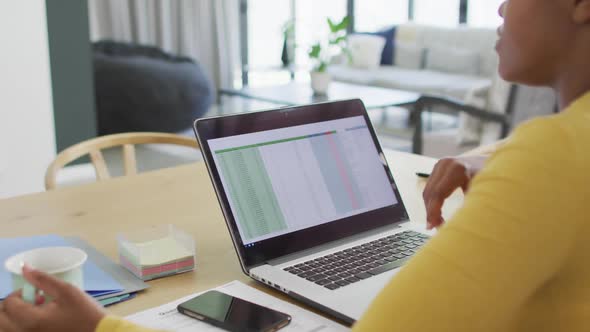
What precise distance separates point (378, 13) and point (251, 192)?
23.9 feet

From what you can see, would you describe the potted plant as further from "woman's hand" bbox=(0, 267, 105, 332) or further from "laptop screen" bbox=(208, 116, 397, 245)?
"woman's hand" bbox=(0, 267, 105, 332)

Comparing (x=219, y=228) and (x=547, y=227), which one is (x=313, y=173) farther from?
(x=547, y=227)

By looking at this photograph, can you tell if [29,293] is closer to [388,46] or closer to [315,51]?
[315,51]

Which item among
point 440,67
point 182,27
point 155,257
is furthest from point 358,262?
point 182,27

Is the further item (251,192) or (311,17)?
(311,17)

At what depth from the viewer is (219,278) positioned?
1069mm

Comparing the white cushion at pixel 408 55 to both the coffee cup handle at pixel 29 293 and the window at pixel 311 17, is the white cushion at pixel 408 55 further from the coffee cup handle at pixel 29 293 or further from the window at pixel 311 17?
the coffee cup handle at pixel 29 293

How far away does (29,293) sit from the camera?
748mm

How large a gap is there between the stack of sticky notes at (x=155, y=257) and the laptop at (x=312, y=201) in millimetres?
94

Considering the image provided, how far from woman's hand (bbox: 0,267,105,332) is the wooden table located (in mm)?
226

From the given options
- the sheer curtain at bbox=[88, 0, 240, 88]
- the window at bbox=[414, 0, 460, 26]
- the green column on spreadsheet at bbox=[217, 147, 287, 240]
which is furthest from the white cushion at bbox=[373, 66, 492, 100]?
the green column on spreadsheet at bbox=[217, 147, 287, 240]

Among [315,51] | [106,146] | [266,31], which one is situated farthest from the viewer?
[266,31]

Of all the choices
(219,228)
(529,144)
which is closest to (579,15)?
(529,144)

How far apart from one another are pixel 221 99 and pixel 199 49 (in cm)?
55
